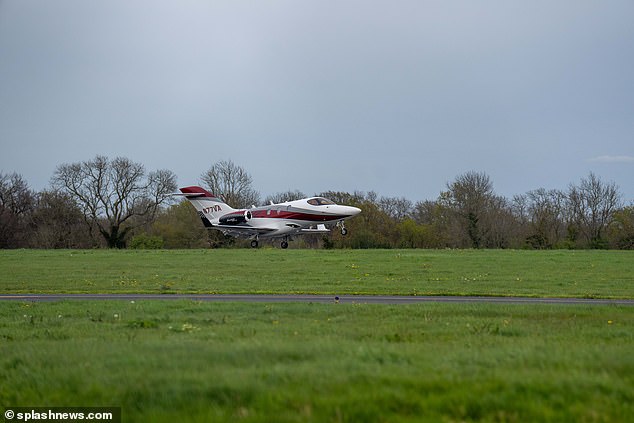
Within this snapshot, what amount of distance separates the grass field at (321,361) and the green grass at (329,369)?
0.06 feet

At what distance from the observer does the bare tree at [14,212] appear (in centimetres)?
7962

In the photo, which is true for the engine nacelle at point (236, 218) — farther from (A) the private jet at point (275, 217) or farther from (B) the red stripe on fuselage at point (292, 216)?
(B) the red stripe on fuselage at point (292, 216)

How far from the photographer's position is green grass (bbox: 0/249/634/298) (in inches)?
934

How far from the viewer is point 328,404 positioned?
6.57 meters

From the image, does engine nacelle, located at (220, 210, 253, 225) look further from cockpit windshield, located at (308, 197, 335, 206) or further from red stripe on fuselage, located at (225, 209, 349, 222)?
cockpit windshield, located at (308, 197, 335, 206)

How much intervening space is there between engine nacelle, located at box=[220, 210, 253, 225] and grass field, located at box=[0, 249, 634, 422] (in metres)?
41.1

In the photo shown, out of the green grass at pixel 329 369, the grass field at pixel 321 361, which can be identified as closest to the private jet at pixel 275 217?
the grass field at pixel 321 361

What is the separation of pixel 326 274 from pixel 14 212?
222ft

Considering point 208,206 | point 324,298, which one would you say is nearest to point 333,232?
point 208,206

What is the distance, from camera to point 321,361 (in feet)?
26.7

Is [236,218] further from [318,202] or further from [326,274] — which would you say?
[326,274]

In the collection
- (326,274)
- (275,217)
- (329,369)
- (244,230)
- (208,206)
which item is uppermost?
(208,206)

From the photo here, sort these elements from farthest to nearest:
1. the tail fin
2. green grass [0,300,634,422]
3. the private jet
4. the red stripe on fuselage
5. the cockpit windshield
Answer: the tail fin → the cockpit windshield → the private jet → the red stripe on fuselage → green grass [0,300,634,422]

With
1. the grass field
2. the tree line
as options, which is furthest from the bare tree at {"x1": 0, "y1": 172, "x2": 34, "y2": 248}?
the grass field
